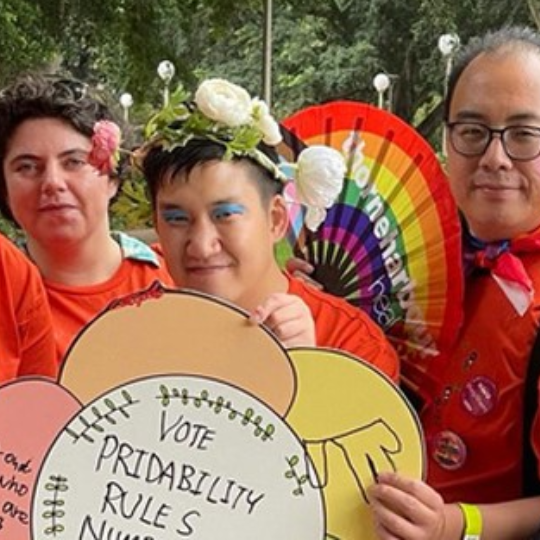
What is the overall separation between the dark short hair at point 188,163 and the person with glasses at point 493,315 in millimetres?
276

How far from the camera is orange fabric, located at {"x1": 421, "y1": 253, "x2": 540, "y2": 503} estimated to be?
4.52ft

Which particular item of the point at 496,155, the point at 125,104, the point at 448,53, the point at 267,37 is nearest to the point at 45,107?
the point at 496,155

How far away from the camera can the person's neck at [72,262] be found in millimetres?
1795

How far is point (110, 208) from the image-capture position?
1.86 metres

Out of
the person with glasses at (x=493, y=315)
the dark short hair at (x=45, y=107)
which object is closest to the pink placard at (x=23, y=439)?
the person with glasses at (x=493, y=315)

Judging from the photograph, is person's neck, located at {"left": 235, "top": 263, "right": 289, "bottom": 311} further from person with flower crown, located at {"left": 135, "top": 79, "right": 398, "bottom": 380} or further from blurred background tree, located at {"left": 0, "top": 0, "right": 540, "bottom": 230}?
blurred background tree, located at {"left": 0, "top": 0, "right": 540, "bottom": 230}

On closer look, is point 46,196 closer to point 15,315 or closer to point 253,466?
point 15,315

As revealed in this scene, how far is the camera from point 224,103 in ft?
4.49

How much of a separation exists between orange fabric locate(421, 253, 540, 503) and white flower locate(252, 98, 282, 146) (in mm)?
378

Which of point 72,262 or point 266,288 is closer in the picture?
point 266,288

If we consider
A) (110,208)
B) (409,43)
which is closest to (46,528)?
(110,208)

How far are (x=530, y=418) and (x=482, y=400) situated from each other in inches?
3.4

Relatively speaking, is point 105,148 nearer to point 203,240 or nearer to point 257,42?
point 203,240

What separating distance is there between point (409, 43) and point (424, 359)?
15.1 metres
